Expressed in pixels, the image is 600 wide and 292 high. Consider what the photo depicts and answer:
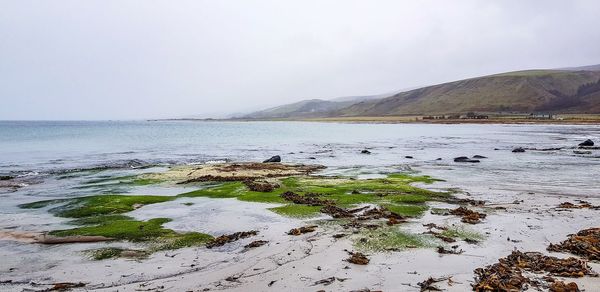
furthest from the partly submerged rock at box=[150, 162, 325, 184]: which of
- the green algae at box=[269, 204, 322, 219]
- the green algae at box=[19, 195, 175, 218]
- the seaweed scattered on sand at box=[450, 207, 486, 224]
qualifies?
the seaweed scattered on sand at box=[450, 207, 486, 224]

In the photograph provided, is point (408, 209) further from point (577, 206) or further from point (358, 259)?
point (577, 206)

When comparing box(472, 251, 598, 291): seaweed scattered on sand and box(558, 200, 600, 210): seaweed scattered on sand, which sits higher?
box(472, 251, 598, 291): seaweed scattered on sand

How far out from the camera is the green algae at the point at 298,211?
691 inches

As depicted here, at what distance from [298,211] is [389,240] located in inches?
214

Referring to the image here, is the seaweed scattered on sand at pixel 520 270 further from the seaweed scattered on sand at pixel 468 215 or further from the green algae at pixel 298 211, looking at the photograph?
the green algae at pixel 298 211

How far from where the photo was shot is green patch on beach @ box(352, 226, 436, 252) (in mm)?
12922

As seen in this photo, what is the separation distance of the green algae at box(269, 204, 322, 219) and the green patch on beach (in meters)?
3.43

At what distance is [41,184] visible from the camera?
29031mm

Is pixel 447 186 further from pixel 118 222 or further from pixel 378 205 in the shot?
pixel 118 222

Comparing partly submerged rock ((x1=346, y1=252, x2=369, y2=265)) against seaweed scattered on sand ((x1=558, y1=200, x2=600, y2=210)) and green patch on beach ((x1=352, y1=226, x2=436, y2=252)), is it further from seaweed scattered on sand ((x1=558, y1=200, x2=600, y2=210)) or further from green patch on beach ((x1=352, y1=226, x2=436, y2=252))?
seaweed scattered on sand ((x1=558, y1=200, x2=600, y2=210))

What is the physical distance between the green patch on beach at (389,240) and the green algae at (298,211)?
3.43 meters

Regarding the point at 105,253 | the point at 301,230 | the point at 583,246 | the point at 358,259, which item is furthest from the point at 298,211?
the point at 583,246

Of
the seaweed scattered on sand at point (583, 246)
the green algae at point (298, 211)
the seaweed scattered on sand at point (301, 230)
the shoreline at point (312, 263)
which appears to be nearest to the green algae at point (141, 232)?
the shoreline at point (312, 263)

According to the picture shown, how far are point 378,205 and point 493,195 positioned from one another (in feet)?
22.3
